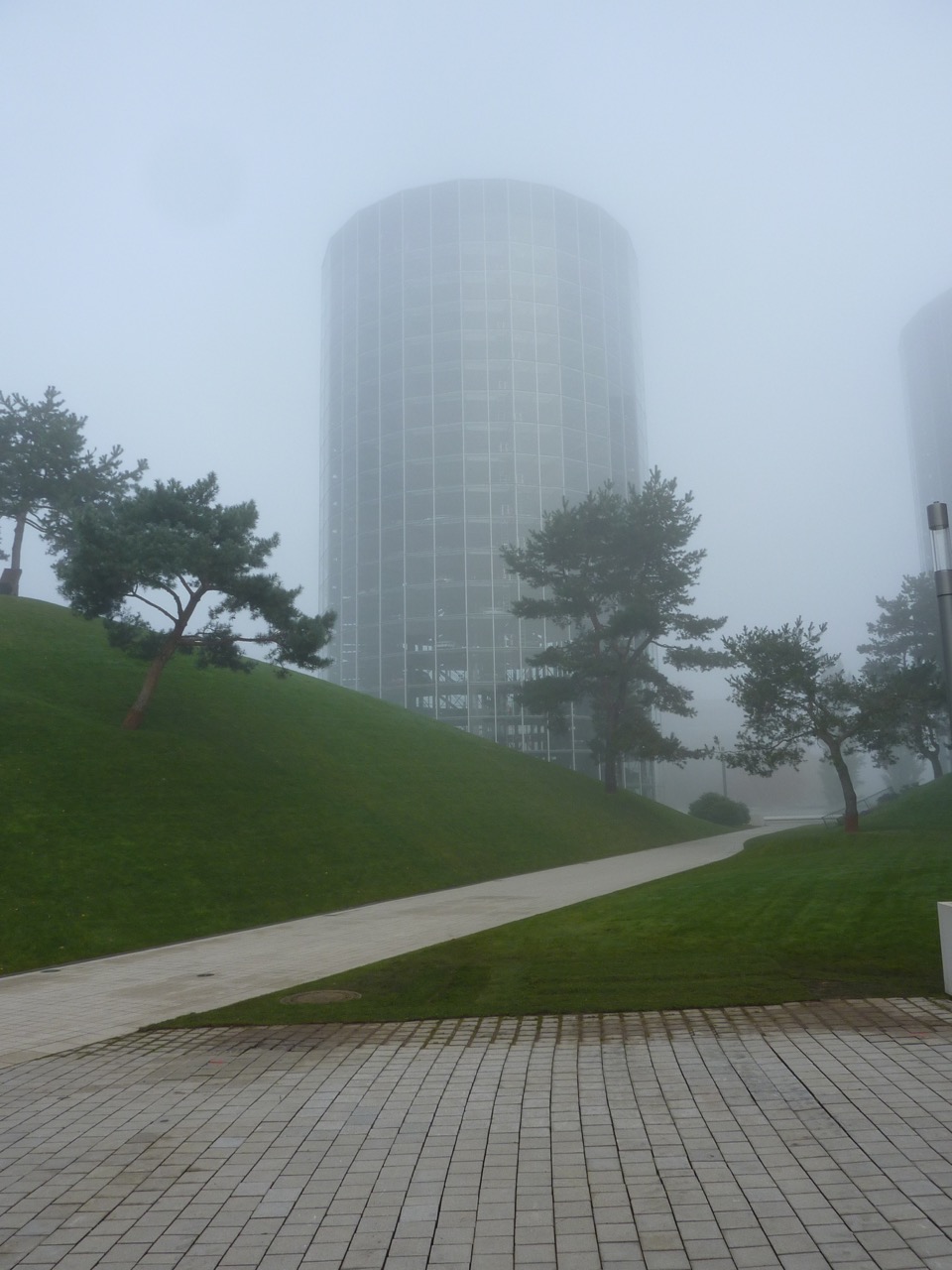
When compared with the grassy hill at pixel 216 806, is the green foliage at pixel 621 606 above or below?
above

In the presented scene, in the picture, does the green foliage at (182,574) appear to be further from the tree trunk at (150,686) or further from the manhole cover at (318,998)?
the manhole cover at (318,998)

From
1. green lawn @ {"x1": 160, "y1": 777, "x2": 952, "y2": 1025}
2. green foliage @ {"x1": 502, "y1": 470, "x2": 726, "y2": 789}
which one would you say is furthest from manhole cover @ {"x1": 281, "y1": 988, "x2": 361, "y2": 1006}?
green foliage @ {"x1": 502, "y1": 470, "x2": 726, "y2": 789}

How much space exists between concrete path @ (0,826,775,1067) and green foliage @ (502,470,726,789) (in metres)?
23.8

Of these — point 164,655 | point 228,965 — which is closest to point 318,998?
point 228,965

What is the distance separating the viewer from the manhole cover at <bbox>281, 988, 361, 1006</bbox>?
1084 cm

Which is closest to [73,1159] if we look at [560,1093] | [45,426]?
[560,1093]

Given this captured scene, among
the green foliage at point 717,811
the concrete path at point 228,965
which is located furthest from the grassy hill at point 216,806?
the green foliage at point 717,811

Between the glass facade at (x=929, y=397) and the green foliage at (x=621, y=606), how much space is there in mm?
90571

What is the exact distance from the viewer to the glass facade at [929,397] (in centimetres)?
12818

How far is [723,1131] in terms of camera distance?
238 inches

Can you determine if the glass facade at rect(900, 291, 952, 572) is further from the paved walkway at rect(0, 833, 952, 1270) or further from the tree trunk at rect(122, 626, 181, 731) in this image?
the paved walkway at rect(0, 833, 952, 1270)

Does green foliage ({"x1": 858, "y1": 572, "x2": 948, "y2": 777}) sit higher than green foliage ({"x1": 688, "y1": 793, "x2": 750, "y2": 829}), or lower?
higher

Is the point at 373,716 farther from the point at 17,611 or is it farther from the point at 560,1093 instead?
the point at 560,1093

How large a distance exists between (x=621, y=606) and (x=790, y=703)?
15.7m
